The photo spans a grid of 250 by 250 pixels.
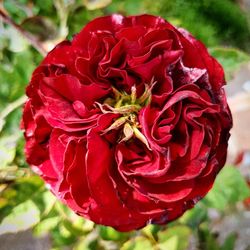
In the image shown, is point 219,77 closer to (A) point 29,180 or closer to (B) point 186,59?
(B) point 186,59

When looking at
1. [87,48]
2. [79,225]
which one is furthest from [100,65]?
[79,225]

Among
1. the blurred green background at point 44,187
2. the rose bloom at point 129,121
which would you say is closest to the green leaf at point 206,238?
the blurred green background at point 44,187

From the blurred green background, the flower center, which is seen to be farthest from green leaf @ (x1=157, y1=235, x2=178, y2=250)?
the flower center

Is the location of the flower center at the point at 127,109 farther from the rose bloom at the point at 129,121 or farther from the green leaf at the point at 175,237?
the green leaf at the point at 175,237

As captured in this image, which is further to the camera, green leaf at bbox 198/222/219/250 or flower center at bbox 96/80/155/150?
green leaf at bbox 198/222/219/250

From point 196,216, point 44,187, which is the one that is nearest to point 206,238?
point 196,216

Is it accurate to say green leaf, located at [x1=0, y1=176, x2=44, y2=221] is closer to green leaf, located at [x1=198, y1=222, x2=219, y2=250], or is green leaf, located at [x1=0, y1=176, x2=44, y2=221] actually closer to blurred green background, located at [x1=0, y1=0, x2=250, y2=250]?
blurred green background, located at [x1=0, y1=0, x2=250, y2=250]

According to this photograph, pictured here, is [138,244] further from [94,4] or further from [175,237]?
[94,4]

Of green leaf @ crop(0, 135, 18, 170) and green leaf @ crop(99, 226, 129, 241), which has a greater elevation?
green leaf @ crop(0, 135, 18, 170)

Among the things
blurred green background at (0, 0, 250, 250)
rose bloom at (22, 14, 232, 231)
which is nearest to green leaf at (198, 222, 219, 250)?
blurred green background at (0, 0, 250, 250)

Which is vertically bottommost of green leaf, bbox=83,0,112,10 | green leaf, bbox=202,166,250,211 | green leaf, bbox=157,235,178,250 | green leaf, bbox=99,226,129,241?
green leaf, bbox=99,226,129,241
